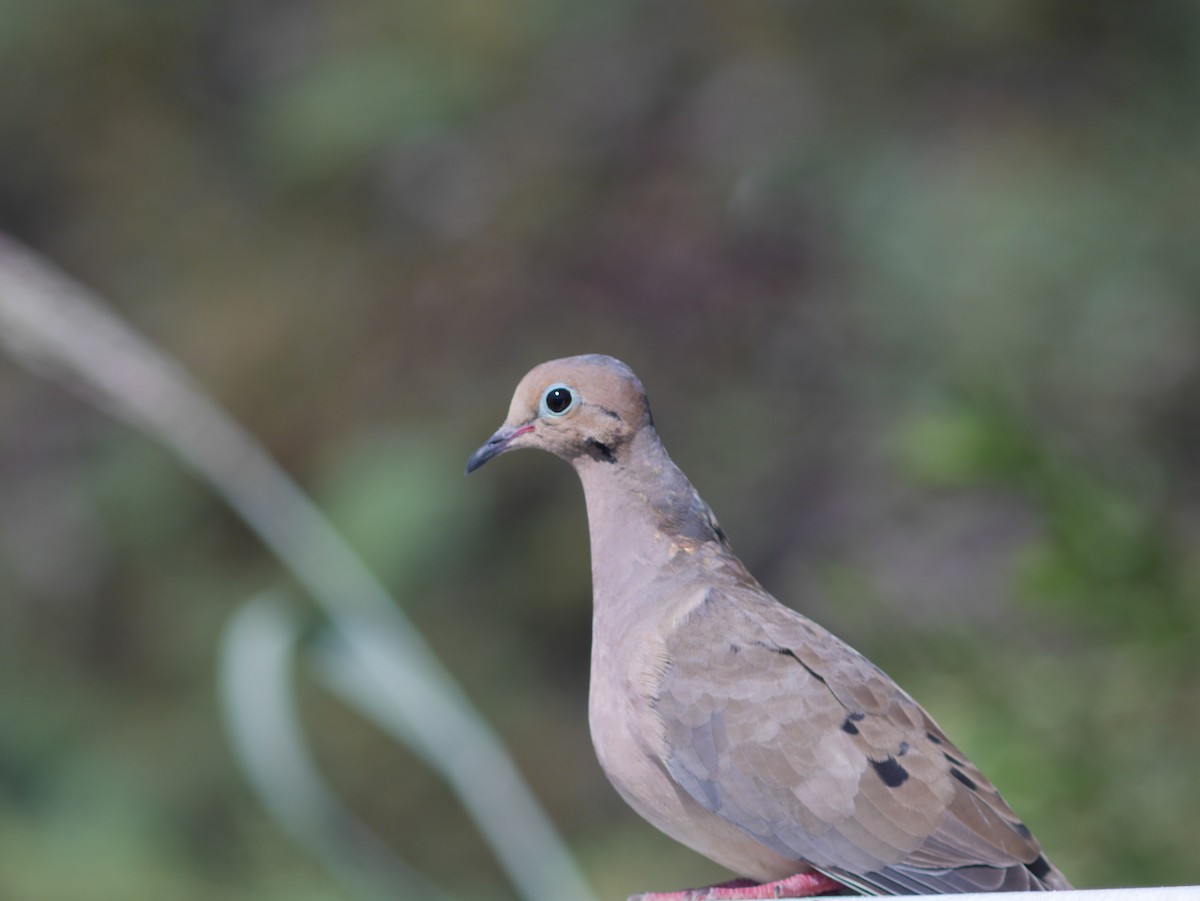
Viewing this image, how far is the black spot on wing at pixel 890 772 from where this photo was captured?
1252 mm

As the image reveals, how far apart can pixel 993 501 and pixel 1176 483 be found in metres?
0.84

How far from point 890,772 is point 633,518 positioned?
31 cm

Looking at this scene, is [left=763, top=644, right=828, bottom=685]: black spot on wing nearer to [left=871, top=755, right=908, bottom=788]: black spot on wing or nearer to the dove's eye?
[left=871, top=755, right=908, bottom=788]: black spot on wing

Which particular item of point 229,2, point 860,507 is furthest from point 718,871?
point 229,2

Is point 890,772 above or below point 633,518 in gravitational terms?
below

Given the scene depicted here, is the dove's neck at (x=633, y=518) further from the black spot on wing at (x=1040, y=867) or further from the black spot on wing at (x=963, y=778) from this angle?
the black spot on wing at (x=1040, y=867)

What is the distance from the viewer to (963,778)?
4.17 feet

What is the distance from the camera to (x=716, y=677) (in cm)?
127

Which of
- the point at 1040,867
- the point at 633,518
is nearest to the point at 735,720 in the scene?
the point at 633,518

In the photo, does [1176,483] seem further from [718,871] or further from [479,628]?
[479,628]

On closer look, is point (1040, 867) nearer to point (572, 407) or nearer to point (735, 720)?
point (735, 720)

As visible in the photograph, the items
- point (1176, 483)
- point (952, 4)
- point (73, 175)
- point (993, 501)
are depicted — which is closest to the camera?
point (1176, 483)

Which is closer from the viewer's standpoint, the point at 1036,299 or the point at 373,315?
the point at 1036,299

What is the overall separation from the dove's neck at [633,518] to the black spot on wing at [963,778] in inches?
11.7
